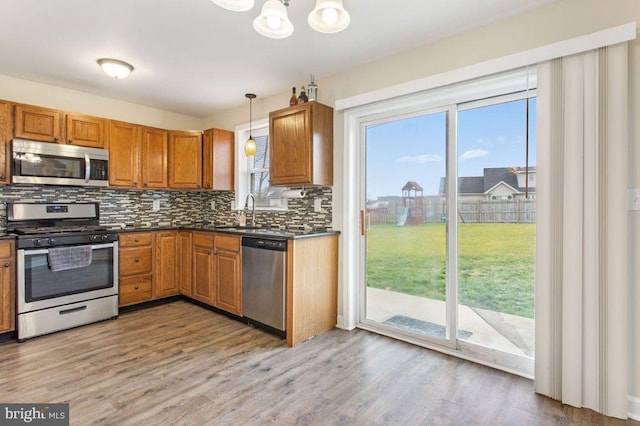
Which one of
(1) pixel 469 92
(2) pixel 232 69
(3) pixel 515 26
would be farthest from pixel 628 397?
(2) pixel 232 69

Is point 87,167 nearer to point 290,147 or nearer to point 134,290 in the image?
point 134,290

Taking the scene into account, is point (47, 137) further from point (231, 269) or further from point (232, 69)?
point (231, 269)

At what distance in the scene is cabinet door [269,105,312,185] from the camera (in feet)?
→ 10.1

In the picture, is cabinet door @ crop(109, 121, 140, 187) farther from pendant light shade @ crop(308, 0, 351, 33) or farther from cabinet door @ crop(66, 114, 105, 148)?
pendant light shade @ crop(308, 0, 351, 33)

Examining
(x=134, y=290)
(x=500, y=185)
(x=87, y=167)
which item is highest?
(x=87, y=167)

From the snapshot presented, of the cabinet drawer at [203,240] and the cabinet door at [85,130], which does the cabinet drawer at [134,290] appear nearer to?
the cabinet drawer at [203,240]

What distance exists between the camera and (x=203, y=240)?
3.79 meters

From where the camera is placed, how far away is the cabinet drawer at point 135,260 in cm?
369

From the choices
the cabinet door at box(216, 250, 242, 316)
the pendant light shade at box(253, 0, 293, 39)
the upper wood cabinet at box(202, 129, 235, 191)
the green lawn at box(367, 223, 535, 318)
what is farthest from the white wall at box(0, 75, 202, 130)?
the green lawn at box(367, 223, 535, 318)

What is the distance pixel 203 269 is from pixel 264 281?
1117 mm

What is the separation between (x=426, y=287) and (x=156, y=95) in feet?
12.0

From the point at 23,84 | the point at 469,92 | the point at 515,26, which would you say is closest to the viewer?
the point at 515,26

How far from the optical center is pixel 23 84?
3410 mm

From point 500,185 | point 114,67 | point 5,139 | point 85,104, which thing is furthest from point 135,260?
point 500,185
